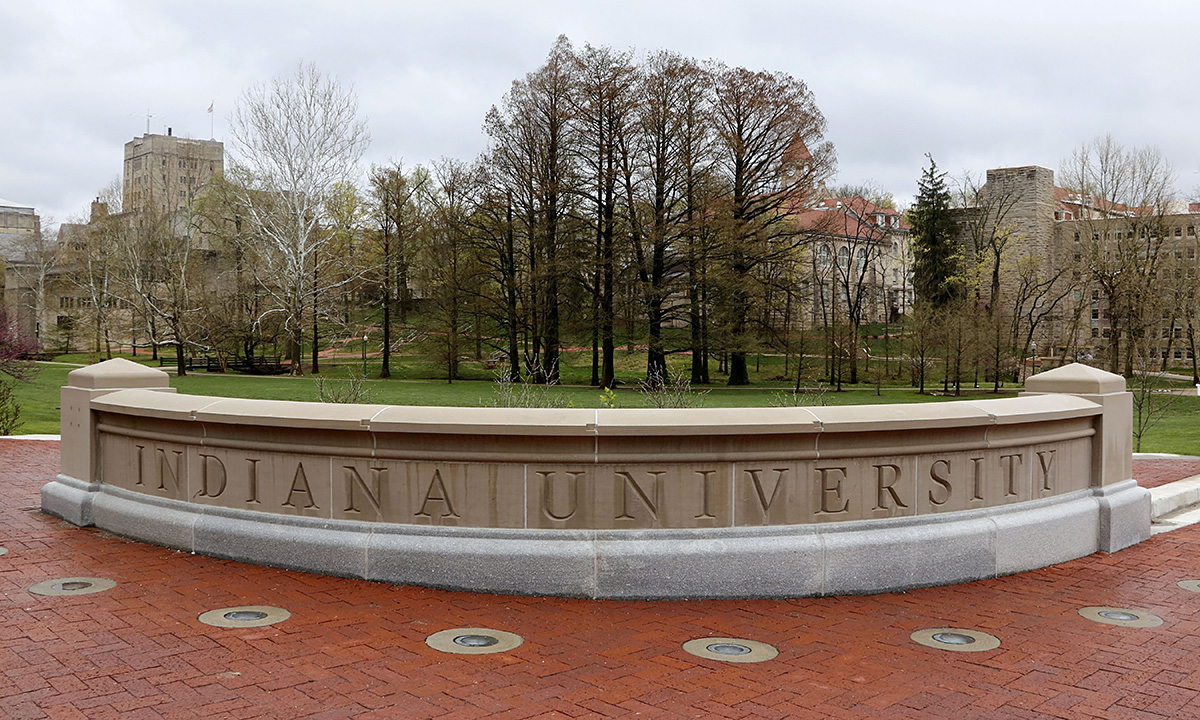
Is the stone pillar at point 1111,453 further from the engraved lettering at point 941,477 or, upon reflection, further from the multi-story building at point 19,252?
the multi-story building at point 19,252

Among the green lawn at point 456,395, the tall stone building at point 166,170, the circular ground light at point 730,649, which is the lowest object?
the green lawn at point 456,395

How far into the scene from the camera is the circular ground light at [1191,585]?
21.5ft

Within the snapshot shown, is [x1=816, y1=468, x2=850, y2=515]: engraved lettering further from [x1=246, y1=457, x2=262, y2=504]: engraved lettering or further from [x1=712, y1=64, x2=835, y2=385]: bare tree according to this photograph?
[x1=712, y1=64, x2=835, y2=385]: bare tree

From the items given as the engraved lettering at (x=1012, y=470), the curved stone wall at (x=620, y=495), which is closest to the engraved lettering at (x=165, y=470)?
the curved stone wall at (x=620, y=495)

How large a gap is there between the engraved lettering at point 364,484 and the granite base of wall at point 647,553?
0.14 meters

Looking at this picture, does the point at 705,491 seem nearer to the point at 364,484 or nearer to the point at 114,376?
the point at 364,484

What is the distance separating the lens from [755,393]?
42250 millimetres

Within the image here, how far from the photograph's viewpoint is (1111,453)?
7.75 m

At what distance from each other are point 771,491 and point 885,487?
35.2 inches

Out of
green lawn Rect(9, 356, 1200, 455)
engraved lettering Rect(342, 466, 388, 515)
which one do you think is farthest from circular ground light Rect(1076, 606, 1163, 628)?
green lawn Rect(9, 356, 1200, 455)

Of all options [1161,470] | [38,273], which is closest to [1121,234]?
[1161,470]

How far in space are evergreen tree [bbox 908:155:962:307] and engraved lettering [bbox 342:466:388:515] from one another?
67.5m

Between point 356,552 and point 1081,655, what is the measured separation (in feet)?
14.8

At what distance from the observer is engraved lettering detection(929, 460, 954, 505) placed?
6.53 m
